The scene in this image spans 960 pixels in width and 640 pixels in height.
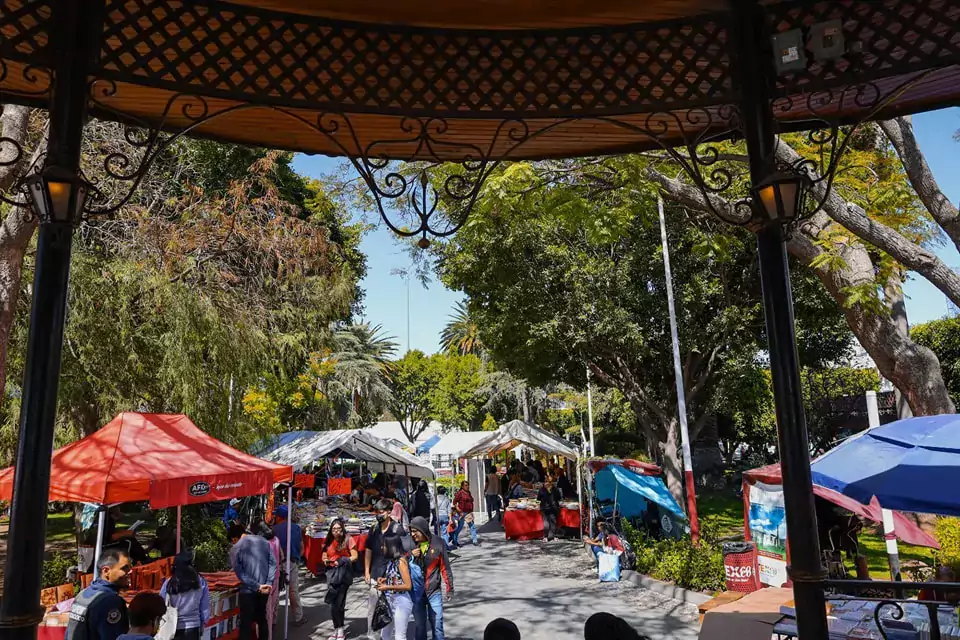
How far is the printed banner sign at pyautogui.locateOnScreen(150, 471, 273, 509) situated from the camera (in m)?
7.48

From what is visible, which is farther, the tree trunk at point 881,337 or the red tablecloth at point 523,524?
the red tablecloth at point 523,524

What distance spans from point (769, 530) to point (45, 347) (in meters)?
10.3

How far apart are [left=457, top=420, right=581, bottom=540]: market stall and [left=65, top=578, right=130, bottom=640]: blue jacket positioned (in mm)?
14342

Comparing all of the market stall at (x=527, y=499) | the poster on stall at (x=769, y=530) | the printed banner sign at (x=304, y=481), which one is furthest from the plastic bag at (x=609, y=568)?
the printed banner sign at (x=304, y=481)

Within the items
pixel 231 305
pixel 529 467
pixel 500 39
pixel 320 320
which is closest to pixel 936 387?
pixel 500 39

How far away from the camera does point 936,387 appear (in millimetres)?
10336

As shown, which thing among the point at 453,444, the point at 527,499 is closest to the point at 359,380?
the point at 453,444

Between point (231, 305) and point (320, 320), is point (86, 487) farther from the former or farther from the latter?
point (320, 320)

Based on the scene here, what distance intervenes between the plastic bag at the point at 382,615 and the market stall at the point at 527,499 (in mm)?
10889

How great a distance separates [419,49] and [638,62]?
4.13ft

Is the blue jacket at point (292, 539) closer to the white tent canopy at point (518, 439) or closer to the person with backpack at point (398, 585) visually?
the person with backpack at point (398, 585)

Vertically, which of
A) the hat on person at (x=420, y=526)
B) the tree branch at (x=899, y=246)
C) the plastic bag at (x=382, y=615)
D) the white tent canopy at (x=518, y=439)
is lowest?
the plastic bag at (x=382, y=615)

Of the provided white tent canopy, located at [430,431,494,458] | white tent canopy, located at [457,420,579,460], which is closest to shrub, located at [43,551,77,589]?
white tent canopy, located at [457,420,579,460]

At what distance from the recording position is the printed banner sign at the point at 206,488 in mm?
7484
